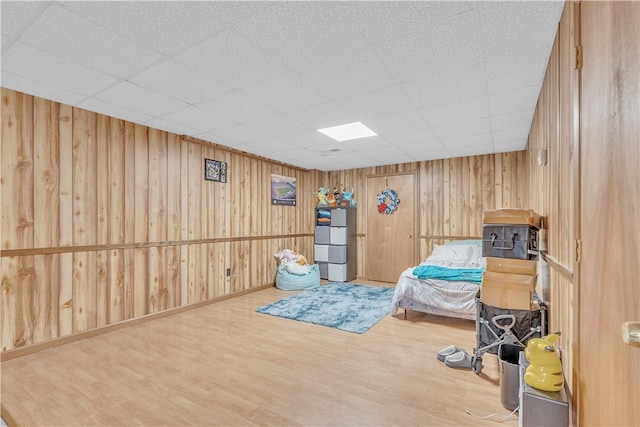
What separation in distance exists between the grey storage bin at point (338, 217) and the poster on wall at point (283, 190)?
2.73 ft

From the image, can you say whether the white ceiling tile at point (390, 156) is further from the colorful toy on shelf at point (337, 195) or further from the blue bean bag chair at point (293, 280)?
the blue bean bag chair at point (293, 280)

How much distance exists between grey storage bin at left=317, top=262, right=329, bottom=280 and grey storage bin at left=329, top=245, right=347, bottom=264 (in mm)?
174

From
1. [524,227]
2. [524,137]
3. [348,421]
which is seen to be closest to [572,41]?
[524,227]

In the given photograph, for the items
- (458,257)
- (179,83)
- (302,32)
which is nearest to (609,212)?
(302,32)

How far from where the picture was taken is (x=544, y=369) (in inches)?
58.6

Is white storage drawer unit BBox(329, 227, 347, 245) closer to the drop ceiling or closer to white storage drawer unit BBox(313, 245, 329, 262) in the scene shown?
white storage drawer unit BBox(313, 245, 329, 262)

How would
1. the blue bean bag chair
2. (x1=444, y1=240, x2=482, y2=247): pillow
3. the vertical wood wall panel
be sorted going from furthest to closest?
the blue bean bag chair < (x1=444, y1=240, x2=482, y2=247): pillow < the vertical wood wall panel

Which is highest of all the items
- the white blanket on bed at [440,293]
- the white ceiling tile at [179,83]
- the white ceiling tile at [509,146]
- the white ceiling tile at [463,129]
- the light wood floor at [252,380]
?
the white ceiling tile at [179,83]

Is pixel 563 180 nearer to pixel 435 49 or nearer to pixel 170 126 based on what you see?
pixel 435 49

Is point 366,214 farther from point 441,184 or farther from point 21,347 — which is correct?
point 21,347

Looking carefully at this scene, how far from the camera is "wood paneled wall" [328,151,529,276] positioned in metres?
5.09

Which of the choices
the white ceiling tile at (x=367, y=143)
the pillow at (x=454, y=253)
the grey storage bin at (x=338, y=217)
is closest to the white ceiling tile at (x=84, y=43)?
the white ceiling tile at (x=367, y=143)

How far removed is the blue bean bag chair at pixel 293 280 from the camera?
211 inches

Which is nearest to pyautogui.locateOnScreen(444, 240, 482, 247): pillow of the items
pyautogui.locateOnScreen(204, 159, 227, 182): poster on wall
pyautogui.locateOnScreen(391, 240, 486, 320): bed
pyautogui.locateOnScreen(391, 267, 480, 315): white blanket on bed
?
pyautogui.locateOnScreen(391, 240, 486, 320): bed
